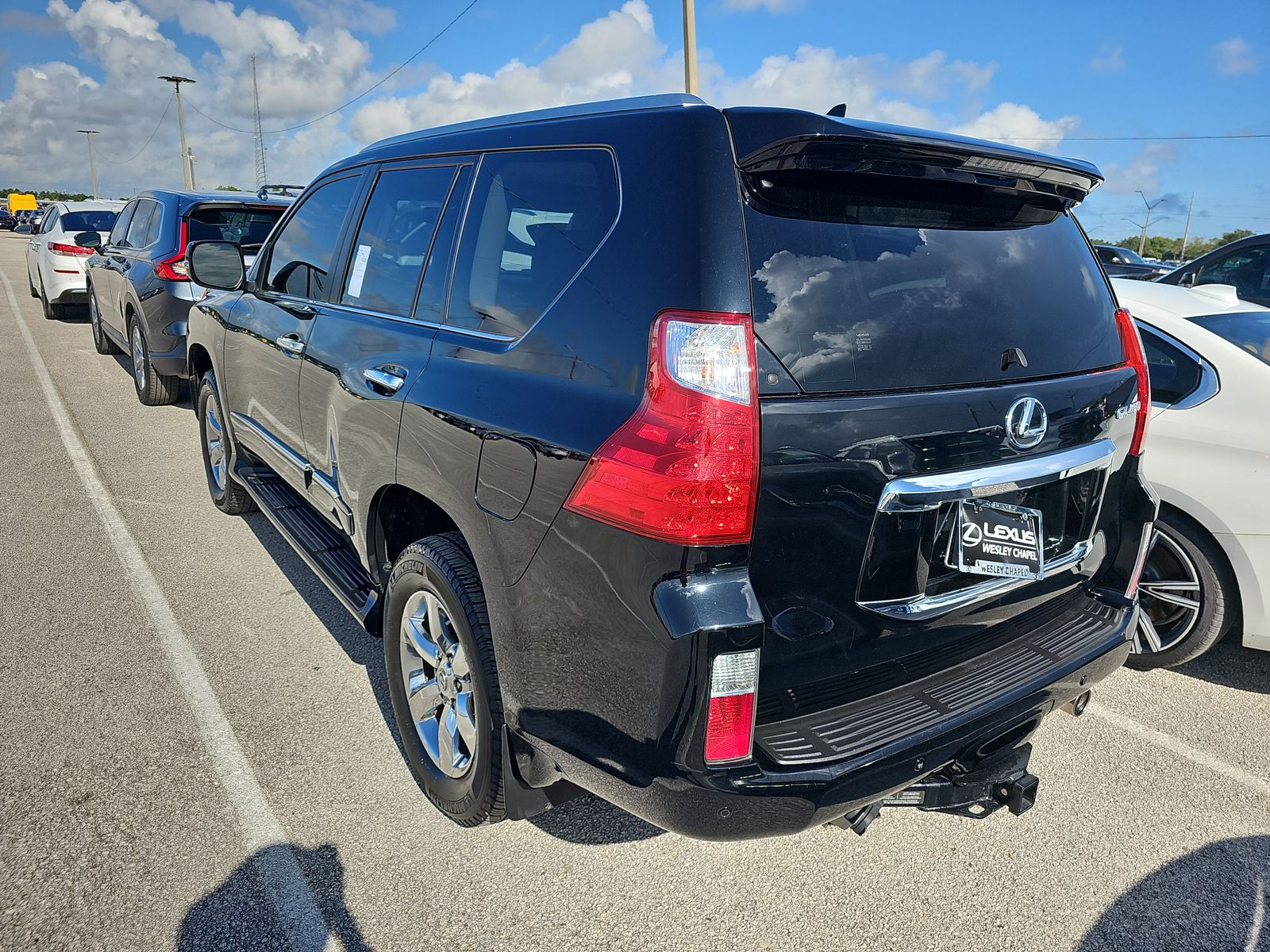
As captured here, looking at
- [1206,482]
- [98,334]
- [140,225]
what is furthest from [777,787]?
[98,334]

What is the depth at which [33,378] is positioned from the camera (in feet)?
30.2

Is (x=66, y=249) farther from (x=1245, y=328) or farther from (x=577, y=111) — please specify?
(x=1245, y=328)

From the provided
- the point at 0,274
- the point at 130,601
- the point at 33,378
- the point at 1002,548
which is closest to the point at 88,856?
the point at 130,601

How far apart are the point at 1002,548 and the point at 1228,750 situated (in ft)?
6.16

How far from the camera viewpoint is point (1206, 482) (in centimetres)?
337

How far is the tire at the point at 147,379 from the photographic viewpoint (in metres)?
7.75

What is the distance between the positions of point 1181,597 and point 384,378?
10.7 feet

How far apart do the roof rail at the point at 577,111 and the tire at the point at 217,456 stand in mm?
2660

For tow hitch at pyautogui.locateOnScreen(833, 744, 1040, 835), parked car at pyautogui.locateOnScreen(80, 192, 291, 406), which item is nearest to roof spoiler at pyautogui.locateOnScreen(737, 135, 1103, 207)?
tow hitch at pyautogui.locateOnScreen(833, 744, 1040, 835)

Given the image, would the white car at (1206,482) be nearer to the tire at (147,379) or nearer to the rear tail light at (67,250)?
the tire at (147,379)

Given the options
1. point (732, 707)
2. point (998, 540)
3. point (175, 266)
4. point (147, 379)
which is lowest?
point (147, 379)

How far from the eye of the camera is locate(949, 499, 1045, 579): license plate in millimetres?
2012

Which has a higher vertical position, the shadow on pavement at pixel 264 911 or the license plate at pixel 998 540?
the license plate at pixel 998 540

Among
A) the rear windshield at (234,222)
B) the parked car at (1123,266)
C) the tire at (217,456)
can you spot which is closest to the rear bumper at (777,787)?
the tire at (217,456)
